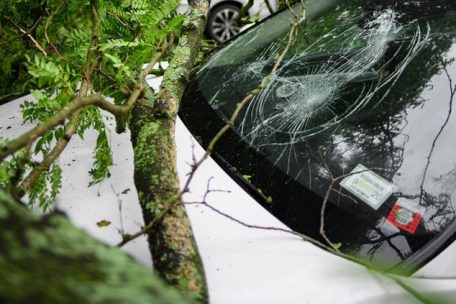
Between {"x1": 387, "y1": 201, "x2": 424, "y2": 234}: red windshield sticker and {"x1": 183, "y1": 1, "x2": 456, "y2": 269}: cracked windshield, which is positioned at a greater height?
{"x1": 183, "y1": 1, "x2": 456, "y2": 269}: cracked windshield

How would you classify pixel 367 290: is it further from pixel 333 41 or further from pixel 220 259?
→ pixel 333 41

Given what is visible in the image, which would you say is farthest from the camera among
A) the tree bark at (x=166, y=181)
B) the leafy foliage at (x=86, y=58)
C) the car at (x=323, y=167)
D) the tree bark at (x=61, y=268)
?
the leafy foliage at (x=86, y=58)

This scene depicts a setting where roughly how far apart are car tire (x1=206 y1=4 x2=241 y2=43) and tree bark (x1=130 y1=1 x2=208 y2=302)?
3244 mm

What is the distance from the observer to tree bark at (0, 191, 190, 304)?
A: 614 millimetres

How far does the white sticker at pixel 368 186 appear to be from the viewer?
5.97 feet

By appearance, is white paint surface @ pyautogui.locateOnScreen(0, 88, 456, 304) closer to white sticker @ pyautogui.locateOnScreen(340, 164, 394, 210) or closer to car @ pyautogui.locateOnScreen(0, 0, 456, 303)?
car @ pyautogui.locateOnScreen(0, 0, 456, 303)

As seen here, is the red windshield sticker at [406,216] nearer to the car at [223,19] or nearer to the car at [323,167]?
the car at [323,167]

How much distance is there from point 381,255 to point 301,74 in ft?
3.08

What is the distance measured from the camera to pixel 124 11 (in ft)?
8.56

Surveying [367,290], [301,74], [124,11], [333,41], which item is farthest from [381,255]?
[124,11]

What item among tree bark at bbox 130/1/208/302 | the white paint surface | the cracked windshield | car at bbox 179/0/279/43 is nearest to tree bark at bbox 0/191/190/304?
the white paint surface

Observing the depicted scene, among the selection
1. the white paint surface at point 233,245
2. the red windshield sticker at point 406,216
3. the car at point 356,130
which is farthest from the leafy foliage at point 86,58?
the red windshield sticker at point 406,216

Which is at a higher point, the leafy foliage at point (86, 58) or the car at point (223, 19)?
the car at point (223, 19)

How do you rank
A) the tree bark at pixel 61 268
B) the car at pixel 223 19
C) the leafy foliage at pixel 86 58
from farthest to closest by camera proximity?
the car at pixel 223 19 < the leafy foliage at pixel 86 58 < the tree bark at pixel 61 268
